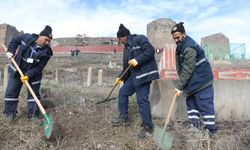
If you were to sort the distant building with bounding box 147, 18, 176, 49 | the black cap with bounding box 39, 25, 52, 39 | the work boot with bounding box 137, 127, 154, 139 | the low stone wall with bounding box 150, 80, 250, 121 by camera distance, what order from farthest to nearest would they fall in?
1. the distant building with bounding box 147, 18, 176, 49
2. the low stone wall with bounding box 150, 80, 250, 121
3. the black cap with bounding box 39, 25, 52, 39
4. the work boot with bounding box 137, 127, 154, 139

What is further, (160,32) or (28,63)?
(160,32)

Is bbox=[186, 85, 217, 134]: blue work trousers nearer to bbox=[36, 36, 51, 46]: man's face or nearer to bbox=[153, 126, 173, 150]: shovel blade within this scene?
bbox=[153, 126, 173, 150]: shovel blade

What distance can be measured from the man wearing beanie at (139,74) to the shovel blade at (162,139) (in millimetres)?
268

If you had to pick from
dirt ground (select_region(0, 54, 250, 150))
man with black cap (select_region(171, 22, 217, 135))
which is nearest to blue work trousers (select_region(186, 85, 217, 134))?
man with black cap (select_region(171, 22, 217, 135))

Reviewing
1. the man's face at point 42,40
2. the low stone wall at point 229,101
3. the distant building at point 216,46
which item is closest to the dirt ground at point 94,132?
the low stone wall at point 229,101

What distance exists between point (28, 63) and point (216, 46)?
13597 millimetres

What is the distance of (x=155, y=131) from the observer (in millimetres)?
4707

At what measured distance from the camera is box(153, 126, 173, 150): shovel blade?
4.47 metres

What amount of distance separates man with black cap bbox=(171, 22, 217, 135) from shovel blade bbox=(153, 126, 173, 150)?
1.89ft

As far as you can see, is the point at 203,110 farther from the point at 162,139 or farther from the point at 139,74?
the point at 139,74

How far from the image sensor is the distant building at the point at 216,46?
16891mm

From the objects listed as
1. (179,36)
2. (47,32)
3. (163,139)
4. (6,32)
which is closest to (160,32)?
(6,32)

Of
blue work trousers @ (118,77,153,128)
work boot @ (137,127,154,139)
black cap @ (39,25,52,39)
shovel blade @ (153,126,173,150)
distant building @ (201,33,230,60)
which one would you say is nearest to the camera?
shovel blade @ (153,126,173,150)

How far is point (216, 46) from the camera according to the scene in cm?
1788
